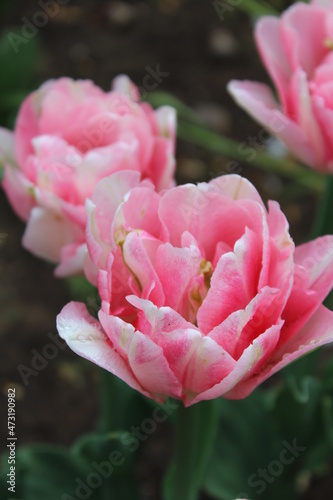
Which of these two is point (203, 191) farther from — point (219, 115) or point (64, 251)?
point (219, 115)

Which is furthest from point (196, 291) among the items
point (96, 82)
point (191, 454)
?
point (96, 82)

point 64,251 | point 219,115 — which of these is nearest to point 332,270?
point 64,251

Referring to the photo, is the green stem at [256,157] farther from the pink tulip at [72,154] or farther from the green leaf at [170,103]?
the pink tulip at [72,154]

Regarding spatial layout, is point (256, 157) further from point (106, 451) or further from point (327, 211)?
point (106, 451)

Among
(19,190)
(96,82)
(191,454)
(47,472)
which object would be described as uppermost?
(19,190)

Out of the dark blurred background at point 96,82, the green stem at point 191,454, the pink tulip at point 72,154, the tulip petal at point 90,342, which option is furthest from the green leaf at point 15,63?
the tulip petal at point 90,342

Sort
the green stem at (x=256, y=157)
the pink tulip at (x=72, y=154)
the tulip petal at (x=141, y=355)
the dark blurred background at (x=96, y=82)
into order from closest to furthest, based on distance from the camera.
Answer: the tulip petal at (x=141, y=355), the pink tulip at (x=72, y=154), the dark blurred background at (x=96, y=82), the green stem at (x=256, y=157)
